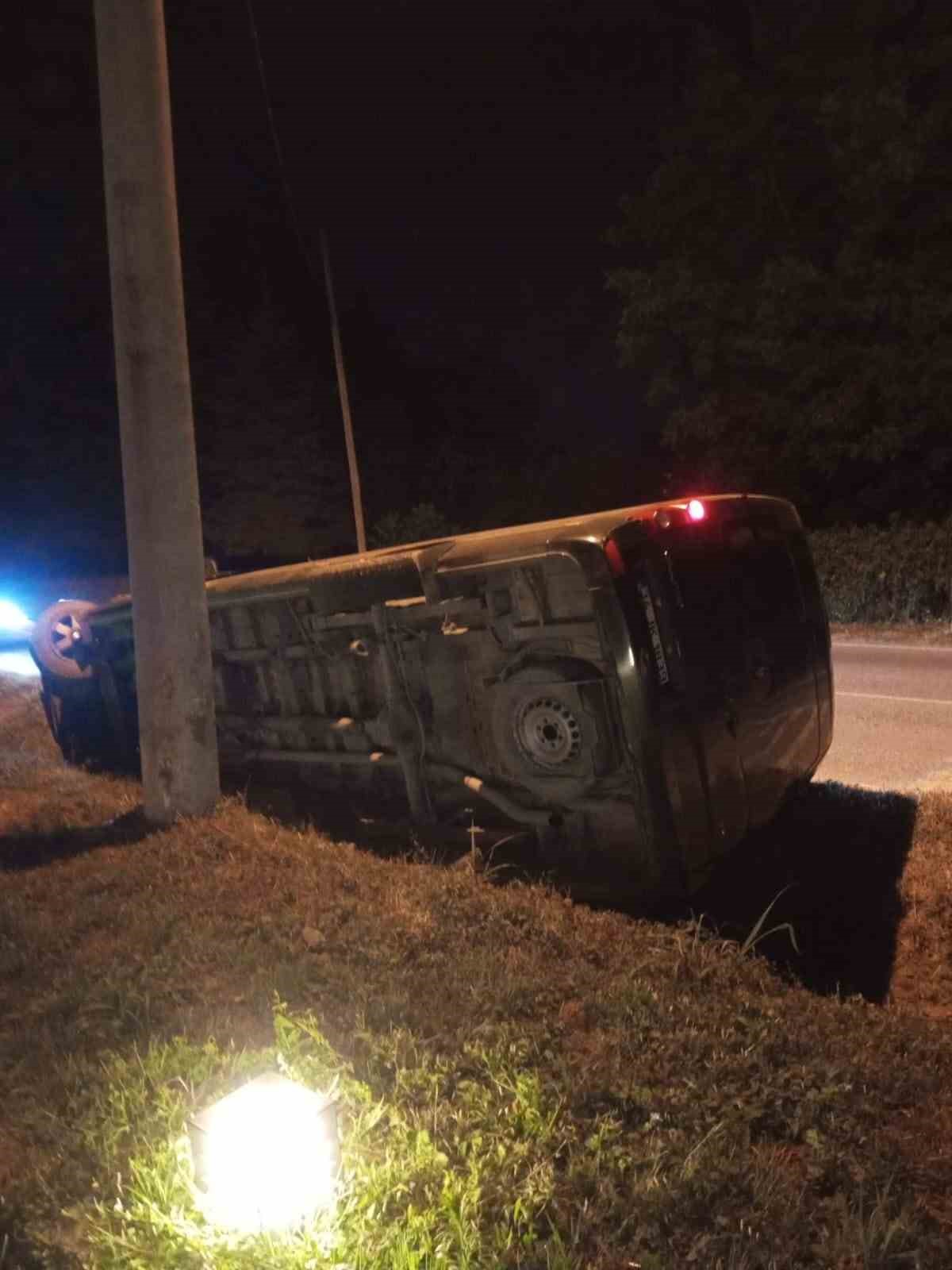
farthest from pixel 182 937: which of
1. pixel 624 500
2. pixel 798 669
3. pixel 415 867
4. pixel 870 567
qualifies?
pixel 624 500

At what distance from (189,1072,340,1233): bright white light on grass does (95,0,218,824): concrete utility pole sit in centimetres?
364

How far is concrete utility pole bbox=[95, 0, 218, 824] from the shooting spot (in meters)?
5.91

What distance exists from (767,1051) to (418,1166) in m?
1.28

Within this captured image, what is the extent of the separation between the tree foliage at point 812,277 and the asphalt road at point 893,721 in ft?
20.3

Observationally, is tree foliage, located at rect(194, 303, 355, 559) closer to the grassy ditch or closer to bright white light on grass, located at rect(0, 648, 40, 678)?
bright white light on grass, located at rect(0, 648, 40, 678)

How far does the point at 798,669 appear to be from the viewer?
17.8 ft

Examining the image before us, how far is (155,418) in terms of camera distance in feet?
19.7

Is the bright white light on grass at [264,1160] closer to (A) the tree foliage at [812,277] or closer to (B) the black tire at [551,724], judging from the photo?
(B) the black tire at [551,724]

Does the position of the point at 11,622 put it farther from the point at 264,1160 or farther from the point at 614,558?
the point at 264,1160

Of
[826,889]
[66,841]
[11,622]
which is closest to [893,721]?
[826,889]

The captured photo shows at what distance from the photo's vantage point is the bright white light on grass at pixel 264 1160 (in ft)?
8.39

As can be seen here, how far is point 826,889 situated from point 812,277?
1454cm

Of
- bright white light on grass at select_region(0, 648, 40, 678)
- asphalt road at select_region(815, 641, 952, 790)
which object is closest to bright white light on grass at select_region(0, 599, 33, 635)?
bright white light on grass at select_region(0, 648, 40, 678)

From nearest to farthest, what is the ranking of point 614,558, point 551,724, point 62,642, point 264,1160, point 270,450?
point 264,1160 → point 614,558 → point 551,724 → point 62,642 → point 270,450
